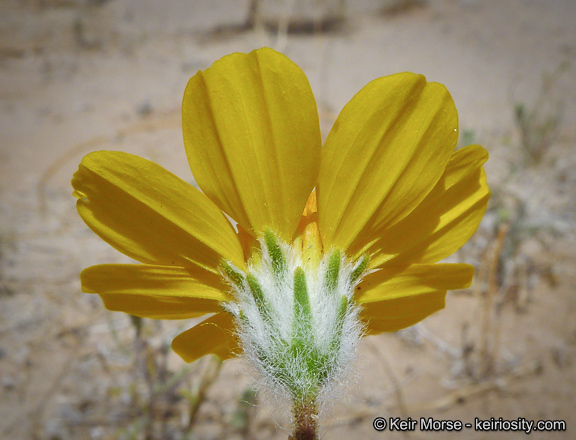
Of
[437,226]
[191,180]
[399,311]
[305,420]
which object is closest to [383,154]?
[437,226]

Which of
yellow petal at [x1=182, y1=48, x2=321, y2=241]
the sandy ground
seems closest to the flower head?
yellow petal at [x1=182, y1=48, x2=321, y2=241]

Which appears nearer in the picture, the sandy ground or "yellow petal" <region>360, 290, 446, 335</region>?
"yellow petal" <region>360, 290, 446, 335</region>

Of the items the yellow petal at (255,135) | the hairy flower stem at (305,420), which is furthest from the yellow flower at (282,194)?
the hairy flower stem at (305,420)

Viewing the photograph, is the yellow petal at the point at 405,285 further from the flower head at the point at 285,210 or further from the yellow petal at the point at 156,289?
the yellow petal at the point at 156,289

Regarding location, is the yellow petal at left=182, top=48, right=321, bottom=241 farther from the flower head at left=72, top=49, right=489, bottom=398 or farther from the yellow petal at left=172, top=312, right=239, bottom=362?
the yellow petal at left=172, top=312, right=239, bottom=362

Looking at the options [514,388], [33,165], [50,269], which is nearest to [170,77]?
[33,165]

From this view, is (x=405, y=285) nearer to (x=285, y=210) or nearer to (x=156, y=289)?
(x=285, y=210)

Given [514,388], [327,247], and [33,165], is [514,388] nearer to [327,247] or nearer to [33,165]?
[327,247]
